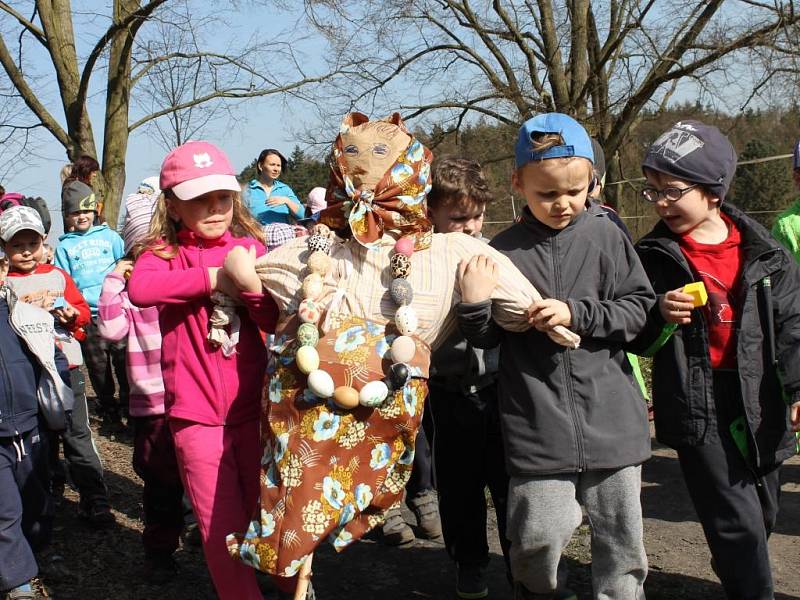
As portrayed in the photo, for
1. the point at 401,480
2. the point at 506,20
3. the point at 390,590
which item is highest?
the point at 506,20

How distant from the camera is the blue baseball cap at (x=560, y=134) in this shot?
8.85 feet

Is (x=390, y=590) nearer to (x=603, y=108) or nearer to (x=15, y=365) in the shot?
(x=15, y=365)

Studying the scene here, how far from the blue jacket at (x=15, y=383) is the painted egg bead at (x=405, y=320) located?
1969mm

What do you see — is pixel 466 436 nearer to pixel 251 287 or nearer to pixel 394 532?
pixel 394 532

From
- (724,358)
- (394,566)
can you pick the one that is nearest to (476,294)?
(724,358)

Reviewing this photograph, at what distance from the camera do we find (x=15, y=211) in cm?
A: 428

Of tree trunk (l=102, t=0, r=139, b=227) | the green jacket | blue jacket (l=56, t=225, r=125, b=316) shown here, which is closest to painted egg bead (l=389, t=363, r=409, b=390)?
the green jacket

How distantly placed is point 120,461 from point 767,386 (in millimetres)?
4347

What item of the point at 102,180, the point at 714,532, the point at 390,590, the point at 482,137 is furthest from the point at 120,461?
the point at 482,137

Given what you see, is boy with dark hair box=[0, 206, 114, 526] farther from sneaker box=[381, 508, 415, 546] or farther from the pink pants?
the pink pants

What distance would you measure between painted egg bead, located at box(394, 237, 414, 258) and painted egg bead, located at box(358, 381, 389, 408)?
0.40 m

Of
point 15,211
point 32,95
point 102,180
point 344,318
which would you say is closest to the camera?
point 344,318

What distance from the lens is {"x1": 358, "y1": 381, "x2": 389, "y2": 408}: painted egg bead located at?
2.46 metres

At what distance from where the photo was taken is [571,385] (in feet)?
8.98
